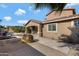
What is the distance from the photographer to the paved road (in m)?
9.04

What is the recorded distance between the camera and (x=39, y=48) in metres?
9.68

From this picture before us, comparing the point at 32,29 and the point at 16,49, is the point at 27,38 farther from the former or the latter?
the point at 16,49

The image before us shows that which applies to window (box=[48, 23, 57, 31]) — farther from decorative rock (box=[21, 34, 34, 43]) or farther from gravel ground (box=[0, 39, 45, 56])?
gravel ground (box=[0, 39, 45, 56])

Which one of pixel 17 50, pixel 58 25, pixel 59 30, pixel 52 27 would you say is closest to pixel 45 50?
pixel 17 50

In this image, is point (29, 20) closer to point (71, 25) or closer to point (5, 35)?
point (5, 35)

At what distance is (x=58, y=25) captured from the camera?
1172cm

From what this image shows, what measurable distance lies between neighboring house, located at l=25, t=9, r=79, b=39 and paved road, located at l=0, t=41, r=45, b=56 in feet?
3.52

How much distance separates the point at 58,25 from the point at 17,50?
3371 millimetres

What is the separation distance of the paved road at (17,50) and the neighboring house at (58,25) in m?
1.07

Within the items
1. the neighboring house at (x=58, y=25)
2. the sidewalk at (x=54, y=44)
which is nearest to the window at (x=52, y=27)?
the neighboring house at (x=58, y=25)

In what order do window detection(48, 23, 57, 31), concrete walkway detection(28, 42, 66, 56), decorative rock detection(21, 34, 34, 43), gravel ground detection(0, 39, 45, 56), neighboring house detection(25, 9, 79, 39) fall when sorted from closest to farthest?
concrete walkway detection(28, 42, 66, 56) → gravel ground detection(0, 39, 45, 56) → decorative rock detection(21, 34, 34, 43) → neighboring house detection(25, 9, 79, 39) → window detection(48, 23, 57, 31)

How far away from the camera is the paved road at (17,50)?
9039 millimetres

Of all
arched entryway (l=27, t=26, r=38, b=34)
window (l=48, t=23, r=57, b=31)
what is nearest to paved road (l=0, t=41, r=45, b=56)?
arched entryway (l=27, t=26, r=38, b=34)

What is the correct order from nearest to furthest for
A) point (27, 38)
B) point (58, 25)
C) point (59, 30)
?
point (27, 38) → point (59, 30) → point (58, 25)
